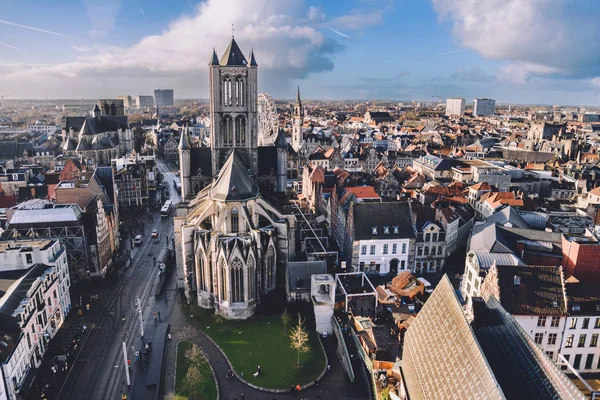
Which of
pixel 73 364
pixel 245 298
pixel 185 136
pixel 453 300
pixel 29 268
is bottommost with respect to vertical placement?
pixel 73 364

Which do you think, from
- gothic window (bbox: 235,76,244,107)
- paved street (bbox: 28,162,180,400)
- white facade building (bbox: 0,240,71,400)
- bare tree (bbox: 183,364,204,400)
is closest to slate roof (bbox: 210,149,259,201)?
paved street (bbox: 28,162,180,400)

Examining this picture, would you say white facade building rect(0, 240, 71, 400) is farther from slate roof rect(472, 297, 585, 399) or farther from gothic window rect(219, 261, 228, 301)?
slate roof rect(472, 297, 585, 399)

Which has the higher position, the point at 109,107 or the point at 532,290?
the point at 109,107

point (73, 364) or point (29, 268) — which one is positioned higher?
point (29, 268)

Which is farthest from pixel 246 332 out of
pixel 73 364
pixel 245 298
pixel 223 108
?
pixel 223 108

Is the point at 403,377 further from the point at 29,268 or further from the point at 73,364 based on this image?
the point at 29,268

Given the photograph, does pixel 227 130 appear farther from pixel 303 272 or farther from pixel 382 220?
pixel 382 220

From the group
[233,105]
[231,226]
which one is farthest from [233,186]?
[233,105]
